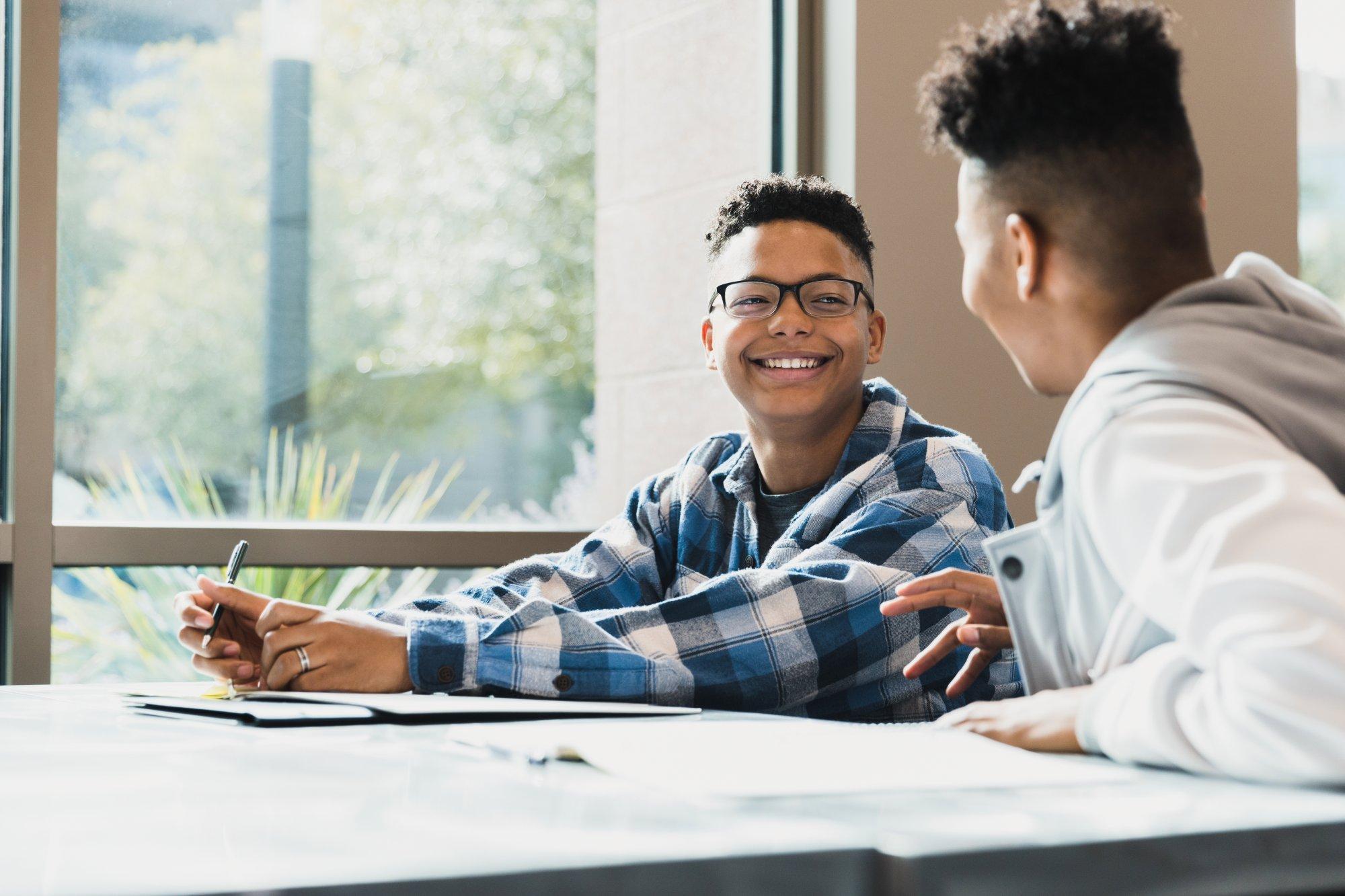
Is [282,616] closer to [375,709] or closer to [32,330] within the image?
[375,709]

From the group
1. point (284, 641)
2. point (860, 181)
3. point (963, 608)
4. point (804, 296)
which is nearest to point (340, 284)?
point (860, 181)

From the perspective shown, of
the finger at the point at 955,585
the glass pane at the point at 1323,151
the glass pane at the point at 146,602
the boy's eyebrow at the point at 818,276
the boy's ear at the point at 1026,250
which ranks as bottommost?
the glass pane at the point at 146,602

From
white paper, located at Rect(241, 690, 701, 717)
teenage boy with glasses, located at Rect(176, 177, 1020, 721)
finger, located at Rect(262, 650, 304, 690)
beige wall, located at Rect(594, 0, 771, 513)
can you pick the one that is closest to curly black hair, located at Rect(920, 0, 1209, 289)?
teenage boy with glasses, located at Rect(176, 177, 1020, 721)

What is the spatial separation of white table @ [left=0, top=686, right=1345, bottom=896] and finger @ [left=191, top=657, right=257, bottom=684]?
644mm

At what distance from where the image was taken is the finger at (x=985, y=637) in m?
1.16

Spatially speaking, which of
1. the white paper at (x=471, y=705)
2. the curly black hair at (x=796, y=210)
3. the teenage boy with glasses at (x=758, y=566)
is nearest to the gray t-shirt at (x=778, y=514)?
the teenage boy with glasses at (x=758, y=566)

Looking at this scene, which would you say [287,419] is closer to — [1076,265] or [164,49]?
[164,49]

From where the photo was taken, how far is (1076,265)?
98cm

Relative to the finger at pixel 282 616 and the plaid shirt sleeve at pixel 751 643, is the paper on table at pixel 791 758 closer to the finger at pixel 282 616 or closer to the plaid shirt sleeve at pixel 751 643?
the plaid shirt sleeve at pixel 751 643

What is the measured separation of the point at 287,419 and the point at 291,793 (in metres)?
1.90

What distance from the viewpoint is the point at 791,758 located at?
0.87m

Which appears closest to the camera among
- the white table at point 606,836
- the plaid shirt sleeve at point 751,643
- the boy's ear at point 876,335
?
the white table at point 606,836

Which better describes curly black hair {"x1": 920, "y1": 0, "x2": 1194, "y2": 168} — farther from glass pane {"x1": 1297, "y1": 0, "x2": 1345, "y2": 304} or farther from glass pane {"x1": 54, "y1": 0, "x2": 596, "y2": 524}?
glass pane {"x1": 1297, "y1": 0, "x2": 1345, "y2": 304}

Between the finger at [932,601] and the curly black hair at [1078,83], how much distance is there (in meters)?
0.39
